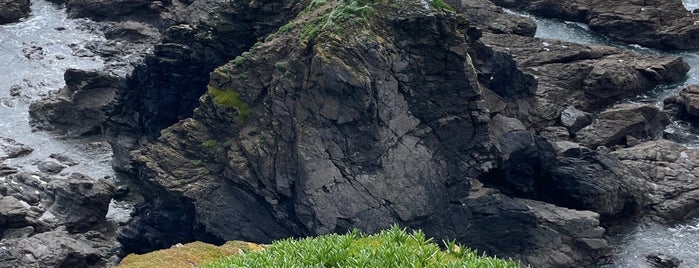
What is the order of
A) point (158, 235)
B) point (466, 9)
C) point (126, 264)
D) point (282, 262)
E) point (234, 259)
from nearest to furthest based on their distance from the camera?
point (282, 262) < point (234, 259) < point (126, 264) < point (158, 235) < point (466, 9)

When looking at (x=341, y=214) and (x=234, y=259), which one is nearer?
(x=234, y=259)

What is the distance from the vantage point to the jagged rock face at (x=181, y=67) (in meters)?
49.9

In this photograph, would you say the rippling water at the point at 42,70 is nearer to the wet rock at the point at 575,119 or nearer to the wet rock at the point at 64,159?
the wet rock at the point at 64,159

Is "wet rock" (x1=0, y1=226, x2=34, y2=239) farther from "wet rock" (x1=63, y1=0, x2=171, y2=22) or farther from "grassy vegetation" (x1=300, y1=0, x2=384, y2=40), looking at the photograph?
"wet rock" (x1=63, y1=0, x2=171, y2=22)

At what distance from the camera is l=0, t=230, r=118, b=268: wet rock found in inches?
1577

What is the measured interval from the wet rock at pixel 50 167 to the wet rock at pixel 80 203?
5.14m

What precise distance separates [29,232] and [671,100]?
40.9m

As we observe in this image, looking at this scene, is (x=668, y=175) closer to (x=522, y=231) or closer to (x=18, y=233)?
(x=522, y=231)

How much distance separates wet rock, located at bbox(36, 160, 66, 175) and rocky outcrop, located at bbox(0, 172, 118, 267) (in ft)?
5.26

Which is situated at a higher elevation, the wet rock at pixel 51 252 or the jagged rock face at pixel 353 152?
the jagged rock face at pixel 353 152

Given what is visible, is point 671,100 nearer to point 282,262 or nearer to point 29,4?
point 282,262

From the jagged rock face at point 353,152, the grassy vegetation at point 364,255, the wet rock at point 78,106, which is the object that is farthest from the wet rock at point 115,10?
the grassy vegetation at point 364,255

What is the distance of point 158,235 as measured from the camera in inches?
1737

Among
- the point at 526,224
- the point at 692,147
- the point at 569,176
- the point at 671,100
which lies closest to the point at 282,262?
the point at 526,224
